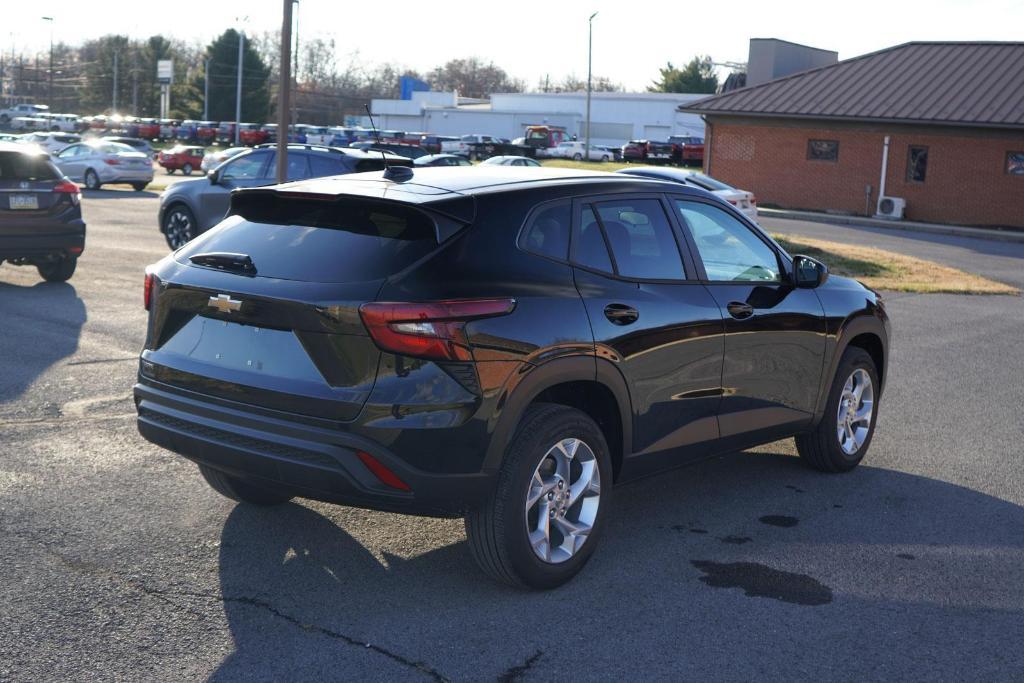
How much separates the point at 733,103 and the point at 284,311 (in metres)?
39.7

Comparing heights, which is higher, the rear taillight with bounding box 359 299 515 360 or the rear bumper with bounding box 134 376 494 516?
the rear taillight with bounding box 359 299 515 360

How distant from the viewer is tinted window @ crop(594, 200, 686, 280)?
5312mm

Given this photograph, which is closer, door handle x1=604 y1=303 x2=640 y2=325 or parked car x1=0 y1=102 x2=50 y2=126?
door handle x1=604 y1=303 x2=640 y2=325

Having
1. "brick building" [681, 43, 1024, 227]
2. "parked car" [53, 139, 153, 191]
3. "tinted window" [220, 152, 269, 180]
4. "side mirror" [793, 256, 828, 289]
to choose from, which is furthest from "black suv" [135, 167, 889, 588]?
"parked car" [53, 139, 153, 191]

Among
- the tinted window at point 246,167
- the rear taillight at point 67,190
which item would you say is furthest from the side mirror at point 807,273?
the tinted window at point 246,167

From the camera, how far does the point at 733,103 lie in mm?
42156

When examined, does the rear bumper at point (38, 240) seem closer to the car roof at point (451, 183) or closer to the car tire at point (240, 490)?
the car tire at point (240, 490)

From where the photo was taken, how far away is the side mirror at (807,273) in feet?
21.0

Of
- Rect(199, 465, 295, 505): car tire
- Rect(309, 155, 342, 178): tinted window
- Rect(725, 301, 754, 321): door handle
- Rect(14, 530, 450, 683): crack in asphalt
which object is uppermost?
Rect(309, 155, 342, 178): tinted window

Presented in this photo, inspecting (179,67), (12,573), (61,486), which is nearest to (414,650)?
(12,573)

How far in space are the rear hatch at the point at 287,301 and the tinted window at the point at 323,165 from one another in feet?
38.9

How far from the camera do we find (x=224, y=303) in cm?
466

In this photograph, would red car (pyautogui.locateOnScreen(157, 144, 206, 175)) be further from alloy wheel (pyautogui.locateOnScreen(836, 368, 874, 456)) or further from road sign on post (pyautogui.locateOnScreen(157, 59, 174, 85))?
road sign on post (pyautogui.locateOnScreen(157, 59, 174, 85))

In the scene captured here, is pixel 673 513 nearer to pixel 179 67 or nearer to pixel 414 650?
pixel 414 650
